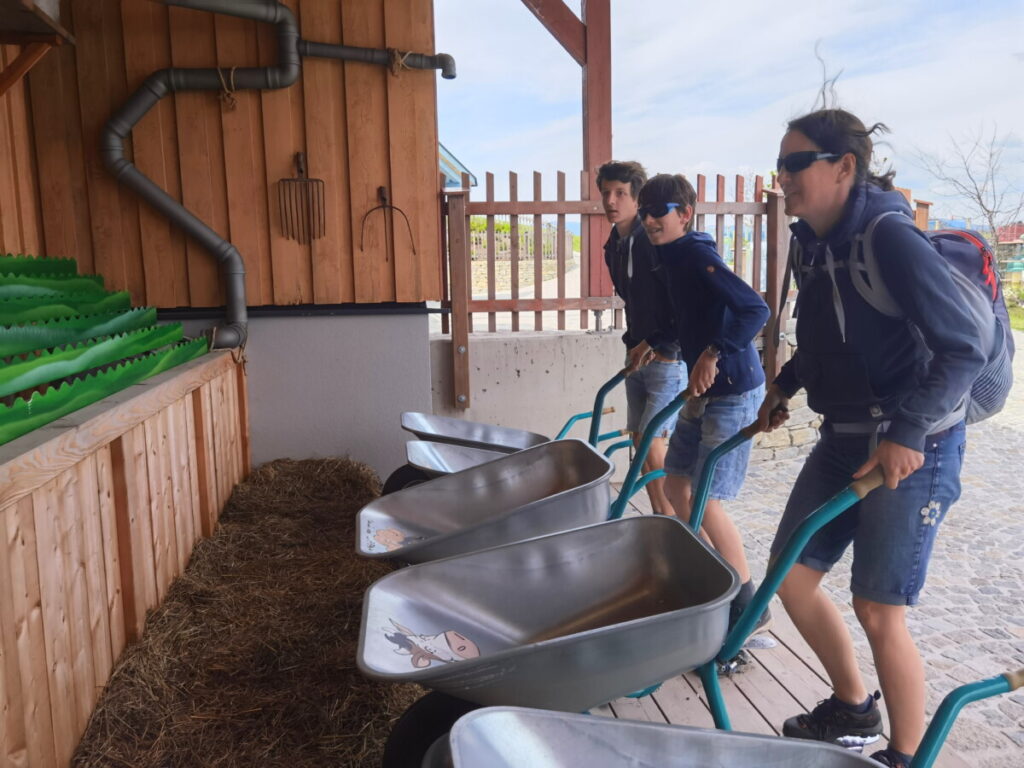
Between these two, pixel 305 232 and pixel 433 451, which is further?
pixel 305 232

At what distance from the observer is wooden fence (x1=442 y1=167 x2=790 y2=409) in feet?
15.8

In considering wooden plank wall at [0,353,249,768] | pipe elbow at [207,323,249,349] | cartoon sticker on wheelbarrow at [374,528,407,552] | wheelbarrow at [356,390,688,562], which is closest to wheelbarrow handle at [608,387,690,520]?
wheelbarrow at [356,390,688,562]

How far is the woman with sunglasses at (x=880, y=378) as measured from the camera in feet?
4.94

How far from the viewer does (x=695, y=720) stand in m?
2.28

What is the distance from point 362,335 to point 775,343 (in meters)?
2.96

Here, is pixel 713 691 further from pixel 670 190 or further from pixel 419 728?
pixel 670 190

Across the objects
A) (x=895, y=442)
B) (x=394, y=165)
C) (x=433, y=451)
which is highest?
(x=394, y=165)

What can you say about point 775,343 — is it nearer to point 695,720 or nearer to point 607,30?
point 607,30

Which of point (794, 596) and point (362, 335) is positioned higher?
point (362, 335)

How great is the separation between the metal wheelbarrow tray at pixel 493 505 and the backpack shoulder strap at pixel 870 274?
33.5 inches

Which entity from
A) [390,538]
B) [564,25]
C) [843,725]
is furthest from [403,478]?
[564,25]

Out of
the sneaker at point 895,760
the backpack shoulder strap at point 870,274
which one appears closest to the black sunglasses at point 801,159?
the backpack shoulder strap at point 870,274

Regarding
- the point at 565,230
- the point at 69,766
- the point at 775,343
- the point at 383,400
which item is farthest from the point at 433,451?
the point at 775,343

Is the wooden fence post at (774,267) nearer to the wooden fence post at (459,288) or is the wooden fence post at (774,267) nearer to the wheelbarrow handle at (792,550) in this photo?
the wooden fence post at (459,288)
